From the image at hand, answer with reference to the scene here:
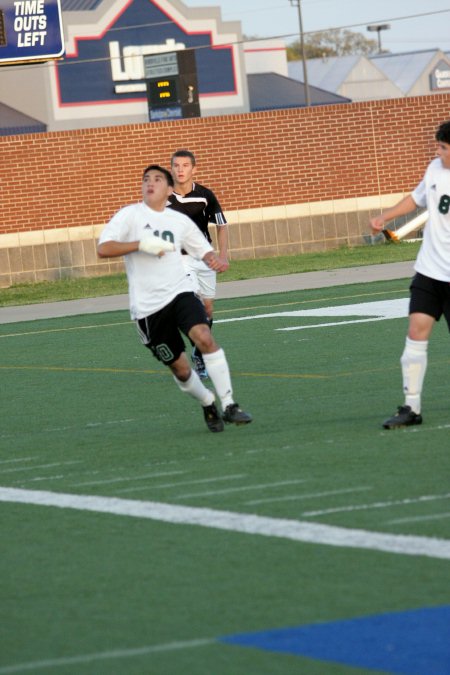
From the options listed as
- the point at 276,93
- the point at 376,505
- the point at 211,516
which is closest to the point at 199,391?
the point at 211,516

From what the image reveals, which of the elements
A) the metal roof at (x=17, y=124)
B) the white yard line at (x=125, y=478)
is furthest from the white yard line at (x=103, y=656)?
the metal roof at (x=17, y=124)

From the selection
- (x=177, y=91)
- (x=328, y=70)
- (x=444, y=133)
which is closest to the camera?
(x=444, y=133)

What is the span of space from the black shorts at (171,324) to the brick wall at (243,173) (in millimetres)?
18217

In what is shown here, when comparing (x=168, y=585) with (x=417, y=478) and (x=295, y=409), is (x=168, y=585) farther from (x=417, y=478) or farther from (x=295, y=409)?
(x=295, y=409)

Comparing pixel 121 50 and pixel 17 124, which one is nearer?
pixel 17 124

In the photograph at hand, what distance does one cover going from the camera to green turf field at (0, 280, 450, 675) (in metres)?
5.38

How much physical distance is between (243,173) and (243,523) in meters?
24.0

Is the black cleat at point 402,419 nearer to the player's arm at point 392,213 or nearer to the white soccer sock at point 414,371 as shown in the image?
the white soccer sock at point 414,371

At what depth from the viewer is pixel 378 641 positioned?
16.6 ft

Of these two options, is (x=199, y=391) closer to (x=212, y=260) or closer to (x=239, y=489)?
(x=212, y=260)

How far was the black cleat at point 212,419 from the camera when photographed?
10266mm

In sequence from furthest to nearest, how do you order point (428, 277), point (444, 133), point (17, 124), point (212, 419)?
point (17, 124)
point (212, 419)
point (428, 277)
point (444, 133)

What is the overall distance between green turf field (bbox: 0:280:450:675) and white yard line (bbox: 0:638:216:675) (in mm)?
12

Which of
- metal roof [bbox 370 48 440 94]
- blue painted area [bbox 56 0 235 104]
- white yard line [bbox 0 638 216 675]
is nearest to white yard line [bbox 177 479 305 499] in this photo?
white yard line [bbox 0 638 216 675]
